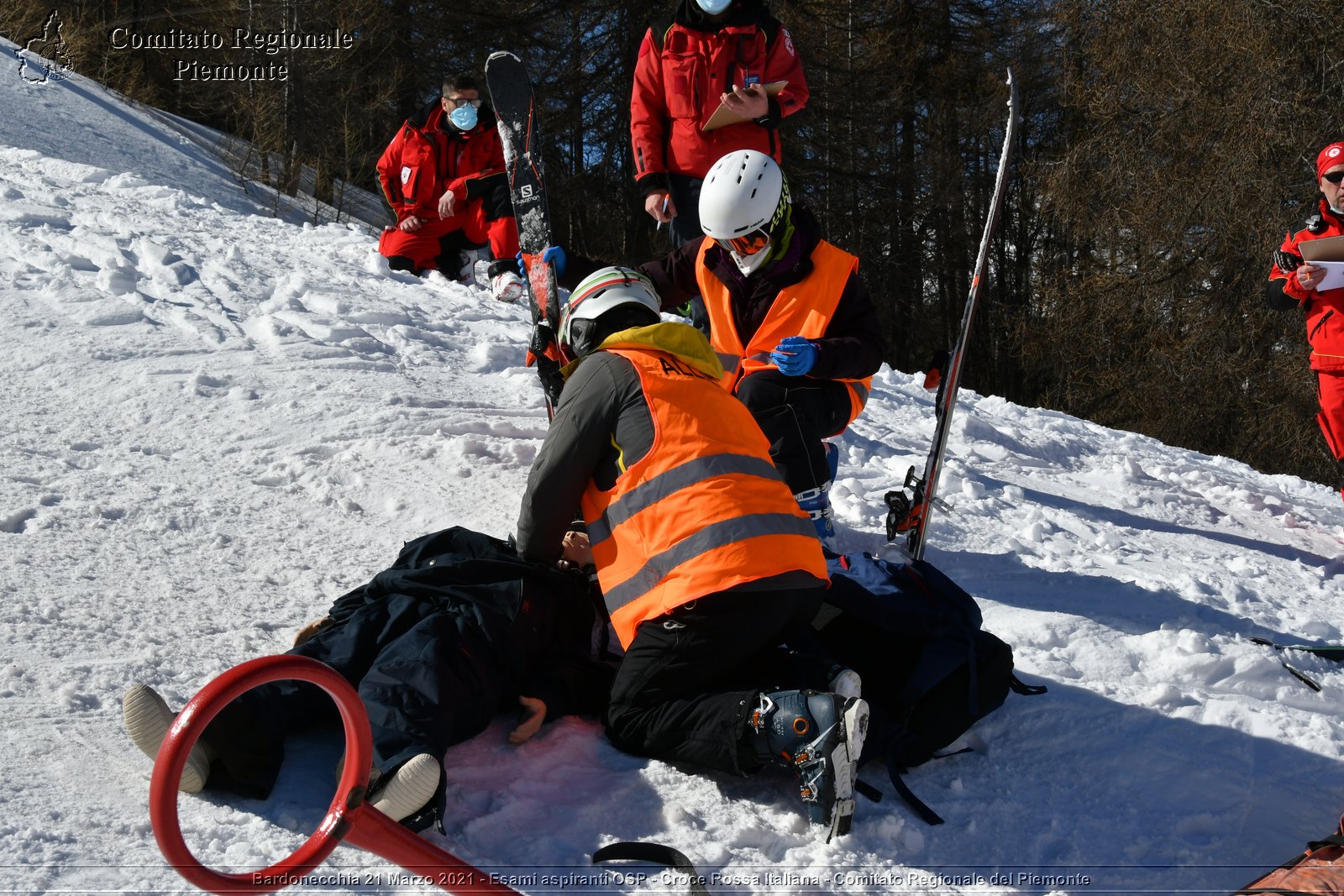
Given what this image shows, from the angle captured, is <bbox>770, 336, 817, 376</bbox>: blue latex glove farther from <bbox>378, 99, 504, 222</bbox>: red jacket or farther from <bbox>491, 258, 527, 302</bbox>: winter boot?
<bbox>378, 99, 504, 222</bbox>: red jacket

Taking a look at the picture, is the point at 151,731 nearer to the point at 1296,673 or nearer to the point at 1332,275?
the point at 1296,673

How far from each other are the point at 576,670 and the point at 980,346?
647 inches

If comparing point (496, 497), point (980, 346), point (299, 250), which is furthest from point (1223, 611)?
point (980, 346)

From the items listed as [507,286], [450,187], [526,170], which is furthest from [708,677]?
[450,187]

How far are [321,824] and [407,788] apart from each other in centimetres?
41

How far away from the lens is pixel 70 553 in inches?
127

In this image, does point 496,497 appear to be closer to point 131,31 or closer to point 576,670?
point 576,670

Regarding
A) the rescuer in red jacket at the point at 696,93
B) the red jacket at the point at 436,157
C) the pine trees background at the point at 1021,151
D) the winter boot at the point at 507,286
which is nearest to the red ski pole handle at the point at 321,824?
the rescuer in red jacket at the point at 696,93

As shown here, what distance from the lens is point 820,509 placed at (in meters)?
3.89

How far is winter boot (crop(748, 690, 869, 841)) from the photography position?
93.0 inches

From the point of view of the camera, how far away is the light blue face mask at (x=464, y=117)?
7.60 metres

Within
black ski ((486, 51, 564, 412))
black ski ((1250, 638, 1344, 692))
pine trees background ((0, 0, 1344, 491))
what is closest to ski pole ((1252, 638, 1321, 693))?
black ski ((1250, 638, 1344, 692))

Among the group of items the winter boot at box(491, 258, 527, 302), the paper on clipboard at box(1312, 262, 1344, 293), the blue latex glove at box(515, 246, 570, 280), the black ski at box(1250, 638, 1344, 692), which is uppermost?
the paper on clipboard at box(1312, 262, 1344, 293)

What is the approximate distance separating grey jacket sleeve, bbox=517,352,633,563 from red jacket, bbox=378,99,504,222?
540 centimetres
